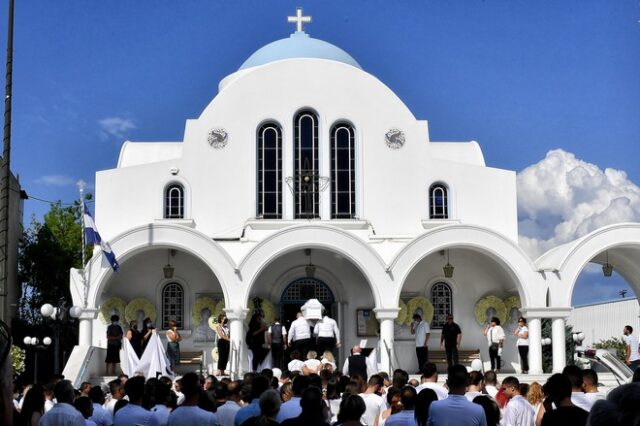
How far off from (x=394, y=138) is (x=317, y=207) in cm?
305

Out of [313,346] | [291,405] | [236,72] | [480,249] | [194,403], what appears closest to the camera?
[194,403]

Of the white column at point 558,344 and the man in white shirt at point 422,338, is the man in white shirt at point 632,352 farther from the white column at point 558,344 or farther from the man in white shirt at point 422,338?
the man in white shirt at point 422,338

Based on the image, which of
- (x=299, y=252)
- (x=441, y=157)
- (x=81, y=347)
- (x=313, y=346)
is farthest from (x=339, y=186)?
(x=81, y=347)

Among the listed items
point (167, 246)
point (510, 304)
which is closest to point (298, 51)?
point (167, 246)

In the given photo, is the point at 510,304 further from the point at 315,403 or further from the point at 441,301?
the point at 315,403

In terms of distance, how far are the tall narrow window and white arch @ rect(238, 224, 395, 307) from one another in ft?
7.82

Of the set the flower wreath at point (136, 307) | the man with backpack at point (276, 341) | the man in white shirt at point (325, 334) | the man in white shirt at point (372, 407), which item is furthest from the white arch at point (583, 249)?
the man in white shirt at point (372, 407)

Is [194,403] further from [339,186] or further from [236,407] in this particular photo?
[339,186]

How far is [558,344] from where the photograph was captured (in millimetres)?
27172

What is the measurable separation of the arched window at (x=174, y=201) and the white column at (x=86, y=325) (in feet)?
13.7

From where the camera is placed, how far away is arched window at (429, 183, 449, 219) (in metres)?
29.7

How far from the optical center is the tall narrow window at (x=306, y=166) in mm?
29312

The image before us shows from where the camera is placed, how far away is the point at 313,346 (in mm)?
24312

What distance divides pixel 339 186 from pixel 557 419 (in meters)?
21.4
